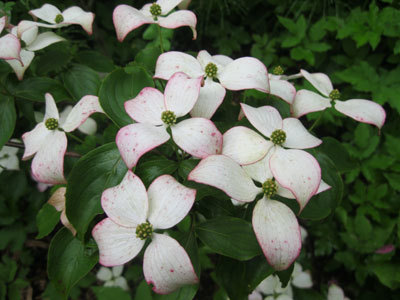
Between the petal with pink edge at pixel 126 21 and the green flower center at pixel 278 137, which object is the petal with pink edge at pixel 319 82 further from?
the petal with pink edge at pixel 126 21

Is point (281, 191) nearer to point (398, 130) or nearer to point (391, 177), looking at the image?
point (391, 177)

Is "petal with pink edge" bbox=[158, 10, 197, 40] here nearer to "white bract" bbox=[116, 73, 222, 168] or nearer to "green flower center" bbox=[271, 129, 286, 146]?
"white bract" bbox=[116, 73, 222, 168]

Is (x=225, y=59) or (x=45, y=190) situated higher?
(x=225, y=59)

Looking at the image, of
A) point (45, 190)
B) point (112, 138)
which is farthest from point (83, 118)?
point (45, 190)

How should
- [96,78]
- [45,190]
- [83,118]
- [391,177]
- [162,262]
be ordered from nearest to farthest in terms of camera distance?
[162,262], [83,118], [96,78], [391,177], [45,190]

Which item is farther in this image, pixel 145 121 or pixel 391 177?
pixel 391 177

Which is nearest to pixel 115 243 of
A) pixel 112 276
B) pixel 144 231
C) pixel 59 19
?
pixel 144 231
